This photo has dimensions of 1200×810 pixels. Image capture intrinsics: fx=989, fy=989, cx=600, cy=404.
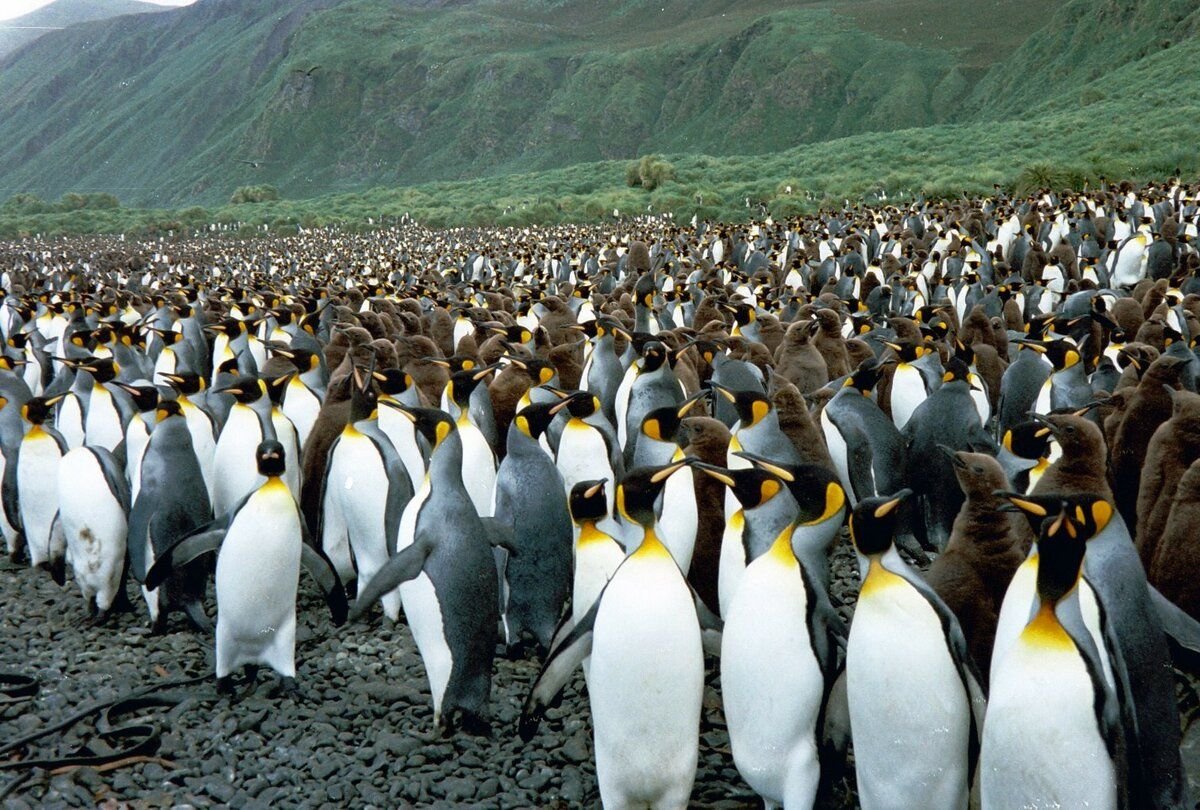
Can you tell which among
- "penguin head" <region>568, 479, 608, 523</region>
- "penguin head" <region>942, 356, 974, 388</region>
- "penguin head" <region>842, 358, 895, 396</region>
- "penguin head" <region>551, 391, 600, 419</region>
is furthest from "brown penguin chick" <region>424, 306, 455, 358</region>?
"penguin head" <region>568, 479, 608, 523</region>

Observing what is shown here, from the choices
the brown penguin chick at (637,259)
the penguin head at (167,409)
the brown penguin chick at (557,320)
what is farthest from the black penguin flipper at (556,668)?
the brown penguin chick at (637,259)

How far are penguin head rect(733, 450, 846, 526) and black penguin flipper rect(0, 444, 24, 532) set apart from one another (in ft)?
15.7

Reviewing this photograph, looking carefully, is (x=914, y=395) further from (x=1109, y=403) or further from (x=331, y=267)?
(x=331, y=267)

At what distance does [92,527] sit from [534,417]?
94.5 inches

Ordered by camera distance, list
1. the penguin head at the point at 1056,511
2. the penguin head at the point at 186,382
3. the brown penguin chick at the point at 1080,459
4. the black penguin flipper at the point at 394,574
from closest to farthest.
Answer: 1. the penguin head at the point at 1056,511
2. the brown penguin chick at the point at 1080,459
3. the black penguin flipper at the point at 394,574
4. the penguin head at the point at 186,382

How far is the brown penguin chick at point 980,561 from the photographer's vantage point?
3.16 m

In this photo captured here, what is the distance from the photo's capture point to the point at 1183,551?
335cm

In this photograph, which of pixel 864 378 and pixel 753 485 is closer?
pixel 753 485

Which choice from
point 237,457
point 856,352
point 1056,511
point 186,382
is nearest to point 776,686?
point 1056,511

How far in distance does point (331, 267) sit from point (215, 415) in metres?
17.5

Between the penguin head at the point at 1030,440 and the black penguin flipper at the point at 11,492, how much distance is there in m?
5.40

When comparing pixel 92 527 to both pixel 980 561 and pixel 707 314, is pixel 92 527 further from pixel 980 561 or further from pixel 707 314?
pixel 707 314

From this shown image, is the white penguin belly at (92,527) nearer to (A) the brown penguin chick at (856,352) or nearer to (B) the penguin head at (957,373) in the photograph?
(B) the penguin head at (957,373)

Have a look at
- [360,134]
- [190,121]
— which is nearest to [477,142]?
[360,134]
